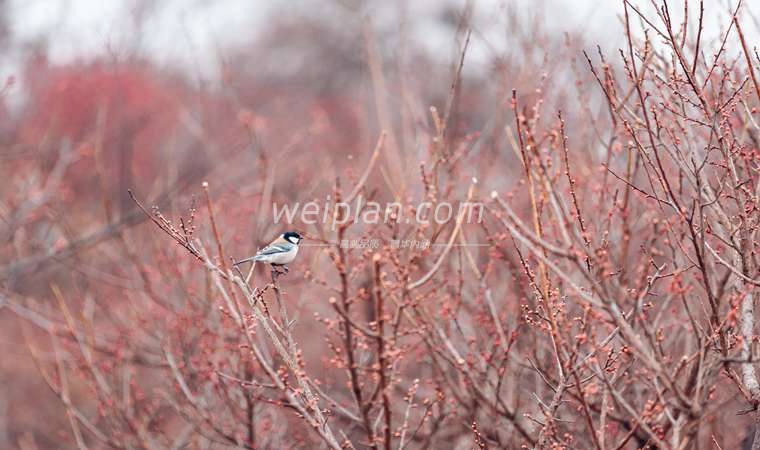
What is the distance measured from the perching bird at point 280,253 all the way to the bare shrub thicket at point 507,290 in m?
0.18

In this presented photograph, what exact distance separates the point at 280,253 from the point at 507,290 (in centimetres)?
226

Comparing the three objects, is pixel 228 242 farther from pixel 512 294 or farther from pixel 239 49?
pixel 239 49

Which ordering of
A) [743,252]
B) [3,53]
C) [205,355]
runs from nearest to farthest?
[743,252] → [205,355] → [3,53]

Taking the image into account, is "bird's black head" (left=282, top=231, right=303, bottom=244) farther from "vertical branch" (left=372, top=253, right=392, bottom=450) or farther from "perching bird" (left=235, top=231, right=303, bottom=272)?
"vertical branch" (left=372, top=253, right=392, bottom=450)

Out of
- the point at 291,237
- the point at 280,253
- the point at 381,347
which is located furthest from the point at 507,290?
the point at 381,347

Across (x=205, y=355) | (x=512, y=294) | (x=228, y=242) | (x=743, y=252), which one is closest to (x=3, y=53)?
(x=228, y=242)

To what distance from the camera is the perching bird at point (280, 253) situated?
117 inches

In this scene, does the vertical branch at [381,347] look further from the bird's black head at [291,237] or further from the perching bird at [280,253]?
the bird's black head at [291,237]

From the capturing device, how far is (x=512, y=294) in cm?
448

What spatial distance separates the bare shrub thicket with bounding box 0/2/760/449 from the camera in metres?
2.37

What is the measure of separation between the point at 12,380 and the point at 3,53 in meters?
5.44

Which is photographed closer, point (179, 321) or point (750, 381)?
point (750, 381)

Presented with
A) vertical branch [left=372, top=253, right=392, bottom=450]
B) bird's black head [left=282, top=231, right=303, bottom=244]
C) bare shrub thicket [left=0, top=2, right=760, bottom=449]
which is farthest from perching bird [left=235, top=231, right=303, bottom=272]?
vertical branch [left=372, top=253, right=392, bottom=450]

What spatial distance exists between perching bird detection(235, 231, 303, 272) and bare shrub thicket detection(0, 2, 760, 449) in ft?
0.59
